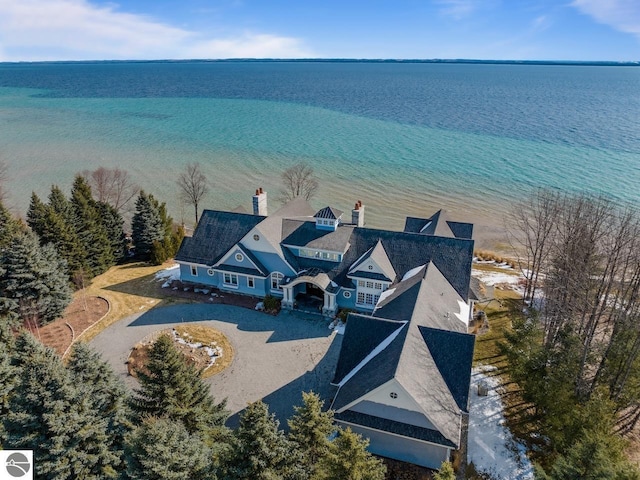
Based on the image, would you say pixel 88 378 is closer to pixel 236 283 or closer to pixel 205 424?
pixel 205 424

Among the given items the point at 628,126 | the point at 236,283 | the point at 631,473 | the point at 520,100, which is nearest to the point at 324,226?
the point at 236,283

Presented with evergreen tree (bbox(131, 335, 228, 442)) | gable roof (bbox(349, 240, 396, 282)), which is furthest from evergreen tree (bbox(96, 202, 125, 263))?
evergreen tree (bbox(131, 335, 228, 442))

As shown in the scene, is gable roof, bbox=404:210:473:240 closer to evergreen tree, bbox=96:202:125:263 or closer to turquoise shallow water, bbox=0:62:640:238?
turquoise shallow water, bbox=0:62:640:238

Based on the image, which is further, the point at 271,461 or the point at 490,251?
the point at 490,251

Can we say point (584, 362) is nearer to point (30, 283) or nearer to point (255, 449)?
point (255, 449)

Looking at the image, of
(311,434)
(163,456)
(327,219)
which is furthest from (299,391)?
(327,219)

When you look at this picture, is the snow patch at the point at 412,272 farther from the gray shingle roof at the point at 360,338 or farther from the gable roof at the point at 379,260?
the gray shingle roof at the point at 360,338
